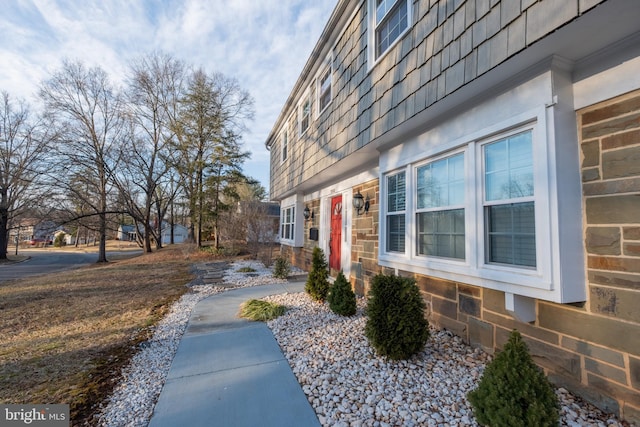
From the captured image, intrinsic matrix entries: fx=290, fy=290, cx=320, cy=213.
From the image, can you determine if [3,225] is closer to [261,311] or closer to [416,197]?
[261,311]

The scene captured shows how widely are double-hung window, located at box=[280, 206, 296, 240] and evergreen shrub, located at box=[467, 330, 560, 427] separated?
8.70 meters

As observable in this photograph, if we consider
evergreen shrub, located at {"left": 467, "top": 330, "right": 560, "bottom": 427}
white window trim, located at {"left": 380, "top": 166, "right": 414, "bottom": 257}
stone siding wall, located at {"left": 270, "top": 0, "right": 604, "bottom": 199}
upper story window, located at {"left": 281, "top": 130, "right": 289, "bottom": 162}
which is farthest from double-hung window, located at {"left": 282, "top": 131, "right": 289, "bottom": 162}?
evergreen shrub, located at {"left": 467, "top": 330, "right": 560, "bottom": 427}

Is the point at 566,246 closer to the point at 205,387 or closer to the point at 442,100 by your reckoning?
the point at 442,100

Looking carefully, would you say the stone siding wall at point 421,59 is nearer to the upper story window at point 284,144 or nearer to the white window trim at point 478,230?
the white window trim at point 478,230

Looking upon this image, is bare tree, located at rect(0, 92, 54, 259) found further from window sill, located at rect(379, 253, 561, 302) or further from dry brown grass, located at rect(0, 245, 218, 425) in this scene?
window sill, located at rect(379, 253, 561, 302)

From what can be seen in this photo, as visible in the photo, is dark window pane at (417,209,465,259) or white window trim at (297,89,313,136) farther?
white window trim at (297,89,313,136)

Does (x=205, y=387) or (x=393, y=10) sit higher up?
(x=393, y=10)

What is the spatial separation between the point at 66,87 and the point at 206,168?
8.47 m

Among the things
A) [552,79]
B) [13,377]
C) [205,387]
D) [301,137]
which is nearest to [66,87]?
[301,137]

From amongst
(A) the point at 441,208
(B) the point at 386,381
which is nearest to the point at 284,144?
(A) the point at 441,208

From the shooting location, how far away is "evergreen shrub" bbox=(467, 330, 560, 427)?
1638 mm

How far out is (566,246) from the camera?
2178mm

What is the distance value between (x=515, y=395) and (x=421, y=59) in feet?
10.7

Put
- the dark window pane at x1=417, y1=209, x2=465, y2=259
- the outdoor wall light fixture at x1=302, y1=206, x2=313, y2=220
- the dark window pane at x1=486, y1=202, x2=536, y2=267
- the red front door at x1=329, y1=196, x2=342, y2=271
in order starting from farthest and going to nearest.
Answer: the outdoor wall light fixture at x1=302, y1=206, x2=313, y2=220, the red front door at x1=329, y1=196, x2=342, y2=271, the dark window pane at x1=417, y1=209, x2=465, y2=259, the dark window pane at x1=486, y1=202, x2=536, y2=267
